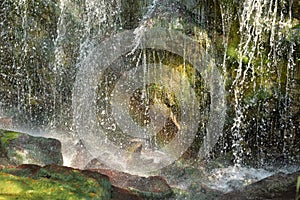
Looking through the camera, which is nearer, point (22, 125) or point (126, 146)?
point (126, 146)

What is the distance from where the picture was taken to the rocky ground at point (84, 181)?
3836 millimetres

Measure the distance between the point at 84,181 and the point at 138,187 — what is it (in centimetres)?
179

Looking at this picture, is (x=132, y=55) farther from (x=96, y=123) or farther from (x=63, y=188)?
(x=63, y=188)

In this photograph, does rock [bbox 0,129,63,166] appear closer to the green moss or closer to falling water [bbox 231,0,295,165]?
the green moss

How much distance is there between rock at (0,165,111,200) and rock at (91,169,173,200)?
44 cm

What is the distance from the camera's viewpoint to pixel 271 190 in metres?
5.14

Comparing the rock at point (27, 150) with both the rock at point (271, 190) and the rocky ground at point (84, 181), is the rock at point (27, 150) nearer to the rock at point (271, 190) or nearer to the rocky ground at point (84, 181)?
the rocky ground at point (84, 181)

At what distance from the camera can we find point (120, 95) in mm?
10516

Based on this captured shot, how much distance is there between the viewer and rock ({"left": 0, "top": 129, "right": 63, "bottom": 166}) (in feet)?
22.2

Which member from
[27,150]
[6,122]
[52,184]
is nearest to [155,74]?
[27,150]

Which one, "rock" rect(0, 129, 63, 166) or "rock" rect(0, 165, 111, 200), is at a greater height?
"rock" rect(0, 165, 111, 200)

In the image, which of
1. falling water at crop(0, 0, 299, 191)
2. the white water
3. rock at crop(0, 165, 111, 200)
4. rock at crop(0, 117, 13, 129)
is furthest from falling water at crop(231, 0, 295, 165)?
rock at crop(0, 117, 13, 129)

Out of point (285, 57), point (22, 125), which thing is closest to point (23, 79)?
point (22, 125)

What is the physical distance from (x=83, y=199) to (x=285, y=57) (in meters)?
5.64
